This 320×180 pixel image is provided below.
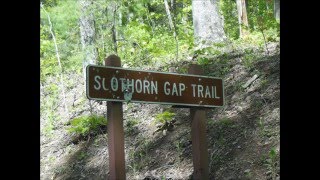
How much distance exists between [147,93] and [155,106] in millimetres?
2140

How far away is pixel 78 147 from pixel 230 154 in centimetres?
173

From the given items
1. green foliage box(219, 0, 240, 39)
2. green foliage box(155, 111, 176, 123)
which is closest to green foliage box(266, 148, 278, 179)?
green foliage box(155, 111, 176, 123)

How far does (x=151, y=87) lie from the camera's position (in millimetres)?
3020

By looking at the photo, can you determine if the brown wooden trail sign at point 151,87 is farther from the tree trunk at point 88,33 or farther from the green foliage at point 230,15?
the green foliage at point 230,15

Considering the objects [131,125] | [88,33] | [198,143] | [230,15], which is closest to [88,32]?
[88,33]

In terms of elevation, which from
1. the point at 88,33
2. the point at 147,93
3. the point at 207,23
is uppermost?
the point at 207,23

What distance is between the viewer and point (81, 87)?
6363 mm

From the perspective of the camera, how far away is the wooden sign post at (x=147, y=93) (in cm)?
280

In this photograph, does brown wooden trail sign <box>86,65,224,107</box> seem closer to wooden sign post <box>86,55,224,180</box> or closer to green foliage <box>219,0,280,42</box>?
wooden sign post <box>86,55,224,180</box>

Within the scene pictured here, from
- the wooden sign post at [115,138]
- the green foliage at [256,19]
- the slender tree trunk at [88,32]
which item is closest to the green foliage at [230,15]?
the green foliage at [256,19]

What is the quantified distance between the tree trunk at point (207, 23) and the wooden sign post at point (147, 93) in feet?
9.14

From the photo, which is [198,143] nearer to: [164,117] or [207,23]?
[164,117]
